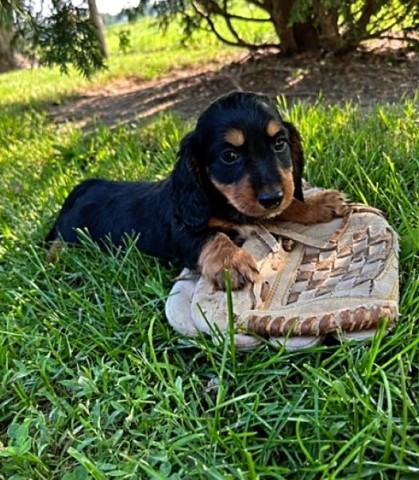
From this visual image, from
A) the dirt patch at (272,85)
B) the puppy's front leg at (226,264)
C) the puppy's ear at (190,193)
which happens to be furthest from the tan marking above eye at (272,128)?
the dirt patch at (272,85)

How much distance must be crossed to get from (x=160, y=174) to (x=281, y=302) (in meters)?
1.84

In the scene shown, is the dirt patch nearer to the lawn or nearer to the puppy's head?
the lawn

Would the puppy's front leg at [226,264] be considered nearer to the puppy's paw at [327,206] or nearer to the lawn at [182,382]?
the lawn at [182,382]

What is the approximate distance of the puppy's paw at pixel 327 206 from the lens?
103 inches

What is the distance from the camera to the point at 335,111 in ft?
13.1

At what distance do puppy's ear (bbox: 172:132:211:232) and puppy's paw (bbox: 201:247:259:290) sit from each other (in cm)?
27

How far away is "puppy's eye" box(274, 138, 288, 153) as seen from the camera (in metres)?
2.47

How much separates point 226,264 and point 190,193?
42 cm

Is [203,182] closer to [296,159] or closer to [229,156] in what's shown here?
[229,156]

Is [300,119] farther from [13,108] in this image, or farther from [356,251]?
[13,108]


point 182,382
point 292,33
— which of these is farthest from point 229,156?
point 292,33

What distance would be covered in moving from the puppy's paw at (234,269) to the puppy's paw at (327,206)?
486mm

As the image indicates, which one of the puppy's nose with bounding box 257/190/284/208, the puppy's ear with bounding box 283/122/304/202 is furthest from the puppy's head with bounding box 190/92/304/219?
the puppy's ear with bounding box 283/122/304/202

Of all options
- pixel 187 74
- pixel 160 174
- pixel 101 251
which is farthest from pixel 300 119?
pixel 187 74
